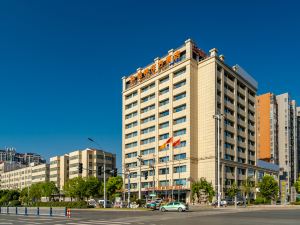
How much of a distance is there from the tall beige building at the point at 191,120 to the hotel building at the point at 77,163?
4288cm

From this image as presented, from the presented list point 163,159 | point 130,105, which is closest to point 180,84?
point 163,159

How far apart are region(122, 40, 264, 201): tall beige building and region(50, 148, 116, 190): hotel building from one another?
42879mm

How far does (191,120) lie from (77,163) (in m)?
77.0

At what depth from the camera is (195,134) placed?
338 feet

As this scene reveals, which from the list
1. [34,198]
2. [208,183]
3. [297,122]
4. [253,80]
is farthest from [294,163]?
[34,198]

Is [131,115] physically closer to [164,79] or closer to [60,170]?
[164,79]

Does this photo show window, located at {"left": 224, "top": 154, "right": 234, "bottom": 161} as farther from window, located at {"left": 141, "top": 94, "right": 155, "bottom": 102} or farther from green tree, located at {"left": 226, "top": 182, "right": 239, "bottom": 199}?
window, located at {"left": 141, "top": 94, "right": 155, "bottom": 102}

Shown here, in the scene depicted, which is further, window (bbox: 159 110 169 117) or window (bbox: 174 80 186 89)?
window (bbox: 159 110 169 117)

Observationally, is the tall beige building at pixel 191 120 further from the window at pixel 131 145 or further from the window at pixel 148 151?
the window at pixel 131 145

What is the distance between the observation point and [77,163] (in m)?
166

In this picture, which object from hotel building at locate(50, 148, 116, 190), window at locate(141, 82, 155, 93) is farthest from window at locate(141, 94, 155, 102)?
hotel building at locate(50, 148, 116, 190)

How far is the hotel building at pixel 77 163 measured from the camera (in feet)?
533

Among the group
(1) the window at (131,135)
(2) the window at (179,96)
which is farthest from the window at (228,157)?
(1) the window at (131,135)

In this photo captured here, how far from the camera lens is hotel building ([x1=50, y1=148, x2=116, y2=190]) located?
533ft
